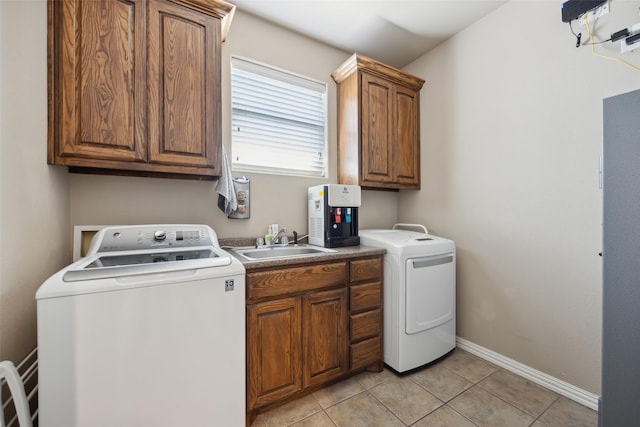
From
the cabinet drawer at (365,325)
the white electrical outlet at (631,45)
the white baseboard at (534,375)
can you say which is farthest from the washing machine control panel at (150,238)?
the white electrical outlet at (631,45)

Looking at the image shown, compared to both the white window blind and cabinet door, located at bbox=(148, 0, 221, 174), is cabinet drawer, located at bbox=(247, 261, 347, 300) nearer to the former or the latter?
cabinet door, located at bbox=(148, 0, 221, 174)

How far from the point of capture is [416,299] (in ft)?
6.19

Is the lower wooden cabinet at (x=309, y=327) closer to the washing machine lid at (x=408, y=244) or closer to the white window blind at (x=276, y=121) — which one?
the washing machine lid at (x=408, y=244)

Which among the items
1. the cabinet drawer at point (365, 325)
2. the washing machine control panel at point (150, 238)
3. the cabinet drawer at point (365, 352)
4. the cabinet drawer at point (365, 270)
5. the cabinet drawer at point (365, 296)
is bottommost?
the cabinet drawer at point (365, 352)

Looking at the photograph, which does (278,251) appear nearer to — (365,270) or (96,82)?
(365,270)

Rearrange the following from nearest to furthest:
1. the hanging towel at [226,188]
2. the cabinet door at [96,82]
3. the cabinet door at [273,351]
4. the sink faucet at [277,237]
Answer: the cabinet door at [96,82] < the cabinet door at [273,351] < the hanging towel at [226,188] < the sink faucet at [277,237]

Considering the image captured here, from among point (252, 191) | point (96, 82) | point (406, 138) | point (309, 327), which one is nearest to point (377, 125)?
point (406, 138)

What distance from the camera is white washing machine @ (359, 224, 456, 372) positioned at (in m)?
1.86

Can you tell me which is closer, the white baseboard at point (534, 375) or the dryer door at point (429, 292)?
the white baseboard at point (534, 375)

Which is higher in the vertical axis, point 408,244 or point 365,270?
point 408,244

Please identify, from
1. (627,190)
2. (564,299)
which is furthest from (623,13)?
(564,299)

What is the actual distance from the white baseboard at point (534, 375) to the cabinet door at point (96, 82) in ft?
9.27

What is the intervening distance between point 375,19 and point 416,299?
228 centimetres

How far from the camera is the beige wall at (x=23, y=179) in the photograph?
3.22 feet
